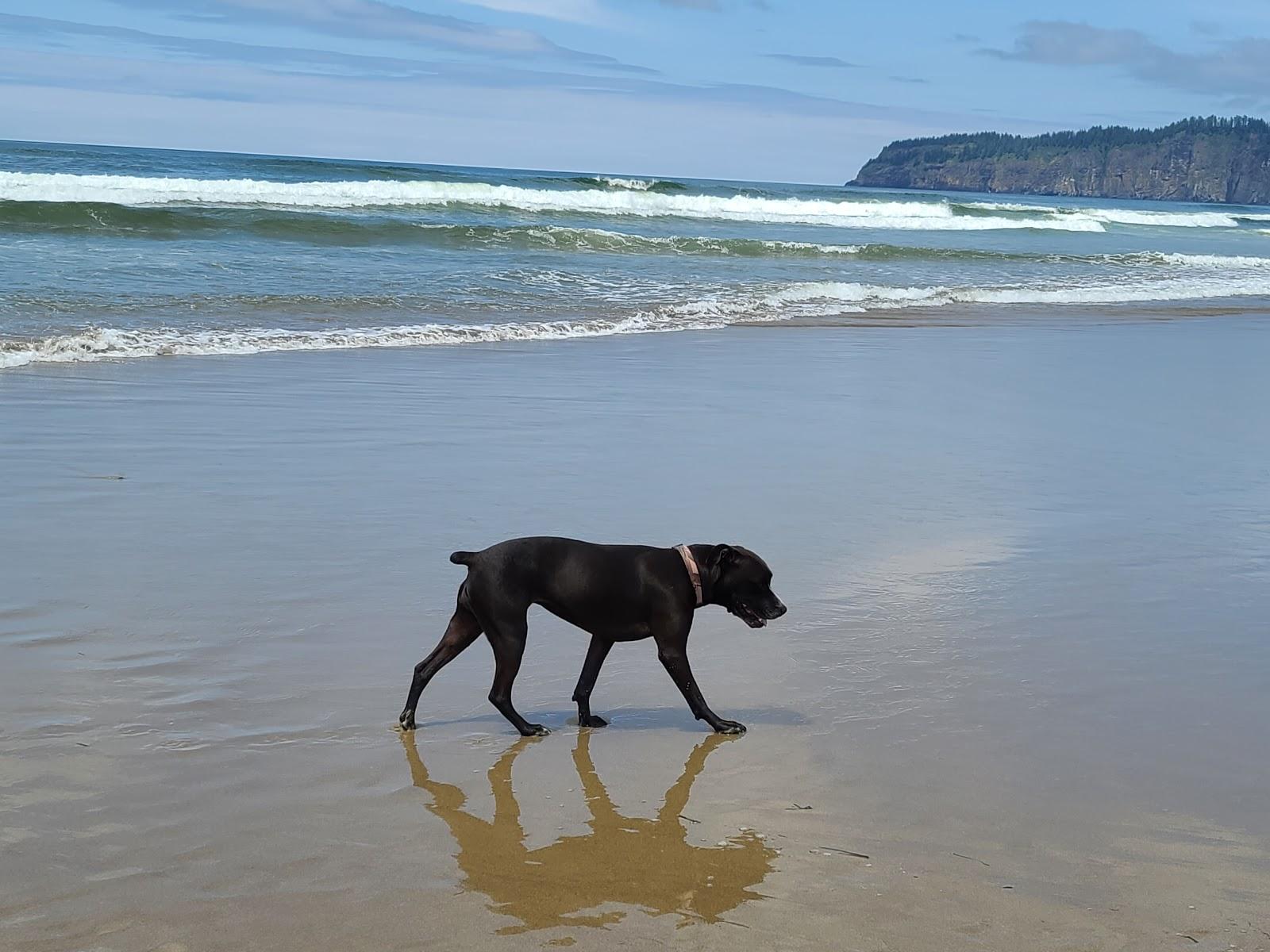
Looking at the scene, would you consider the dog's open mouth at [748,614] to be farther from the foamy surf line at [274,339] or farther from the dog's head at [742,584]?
the foamy surf line at [274,339]

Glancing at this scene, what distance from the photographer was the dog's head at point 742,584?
4.66 m

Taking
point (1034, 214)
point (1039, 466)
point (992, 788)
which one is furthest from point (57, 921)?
point (1034, 214)

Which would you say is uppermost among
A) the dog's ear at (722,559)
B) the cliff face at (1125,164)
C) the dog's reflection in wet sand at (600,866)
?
the cliff face at (1125,164)

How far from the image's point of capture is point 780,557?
6.51 meters

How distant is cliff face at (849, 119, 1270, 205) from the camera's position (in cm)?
16800

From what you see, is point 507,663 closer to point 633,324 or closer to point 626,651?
point 626,651

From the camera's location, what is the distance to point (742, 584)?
4676 mm

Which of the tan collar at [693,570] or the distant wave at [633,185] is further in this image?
the distant wave at [633,185]

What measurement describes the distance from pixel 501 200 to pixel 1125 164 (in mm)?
143949

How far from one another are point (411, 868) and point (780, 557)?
3340mm

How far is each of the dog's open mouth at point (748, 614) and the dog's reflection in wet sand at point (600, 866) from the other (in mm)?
814

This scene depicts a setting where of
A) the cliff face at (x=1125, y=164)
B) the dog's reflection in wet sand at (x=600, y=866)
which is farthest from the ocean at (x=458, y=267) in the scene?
the cliff face at (x=1125, y=164)

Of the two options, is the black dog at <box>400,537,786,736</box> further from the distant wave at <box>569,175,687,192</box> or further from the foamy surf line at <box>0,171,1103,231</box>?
the distant wave at <box>569,175,687,192</box>

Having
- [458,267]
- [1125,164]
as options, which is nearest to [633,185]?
[458,267]
